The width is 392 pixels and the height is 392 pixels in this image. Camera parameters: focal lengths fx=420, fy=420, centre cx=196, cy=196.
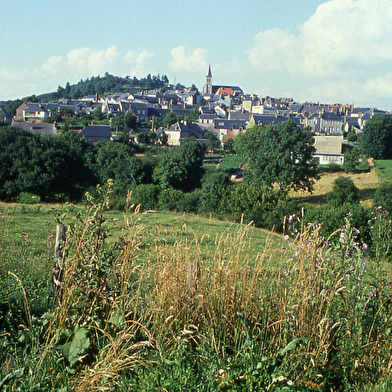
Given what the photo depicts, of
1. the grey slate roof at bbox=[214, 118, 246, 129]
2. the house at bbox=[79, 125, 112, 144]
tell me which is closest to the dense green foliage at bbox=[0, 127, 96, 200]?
the house at bbox=[79, 125, 112, 144]

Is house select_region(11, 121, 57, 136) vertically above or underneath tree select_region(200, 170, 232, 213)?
above

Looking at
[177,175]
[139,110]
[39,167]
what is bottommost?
[177,175]

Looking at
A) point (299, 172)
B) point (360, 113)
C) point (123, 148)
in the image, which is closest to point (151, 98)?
point (360, 113)

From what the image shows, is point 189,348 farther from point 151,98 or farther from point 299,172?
point 151,98

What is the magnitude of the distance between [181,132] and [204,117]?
25190 millimetres

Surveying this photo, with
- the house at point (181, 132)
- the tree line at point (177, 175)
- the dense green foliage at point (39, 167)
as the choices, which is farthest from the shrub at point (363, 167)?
the dense green foliage at point (39, 167)

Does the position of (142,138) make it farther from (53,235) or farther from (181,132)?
(53,235)

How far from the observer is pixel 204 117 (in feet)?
330

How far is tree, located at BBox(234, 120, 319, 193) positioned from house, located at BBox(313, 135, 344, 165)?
20.1m

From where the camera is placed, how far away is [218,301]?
3.25 metres

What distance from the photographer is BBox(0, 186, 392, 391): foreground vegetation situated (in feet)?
8.66

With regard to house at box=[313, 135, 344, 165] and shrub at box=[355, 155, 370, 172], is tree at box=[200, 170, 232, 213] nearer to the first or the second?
shrub at box=[355, 155, 370, 172]

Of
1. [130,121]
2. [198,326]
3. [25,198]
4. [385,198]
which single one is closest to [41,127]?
[130,121]

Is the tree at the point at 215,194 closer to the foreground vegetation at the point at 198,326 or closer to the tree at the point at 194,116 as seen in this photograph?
the foreground vegetation at the point at 198,326
